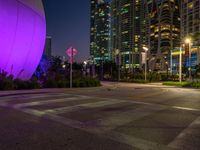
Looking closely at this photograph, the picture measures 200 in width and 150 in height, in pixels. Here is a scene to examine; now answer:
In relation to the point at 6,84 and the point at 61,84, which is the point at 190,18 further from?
the point at 6,84

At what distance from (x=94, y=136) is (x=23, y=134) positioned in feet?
6.02

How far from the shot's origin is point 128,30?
188 meters

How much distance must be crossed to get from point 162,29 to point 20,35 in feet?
523

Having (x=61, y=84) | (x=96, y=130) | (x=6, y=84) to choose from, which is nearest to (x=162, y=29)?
(x=61, y=84)

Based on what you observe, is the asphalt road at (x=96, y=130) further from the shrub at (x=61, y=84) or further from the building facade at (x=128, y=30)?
the building facade at (x=128, y=30)

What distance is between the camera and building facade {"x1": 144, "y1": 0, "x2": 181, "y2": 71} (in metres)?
165

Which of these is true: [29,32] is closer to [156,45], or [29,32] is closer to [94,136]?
[94,136]

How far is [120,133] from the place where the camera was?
5.93 meters

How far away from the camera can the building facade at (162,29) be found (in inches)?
6481

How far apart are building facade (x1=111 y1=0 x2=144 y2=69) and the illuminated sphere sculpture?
159 metres

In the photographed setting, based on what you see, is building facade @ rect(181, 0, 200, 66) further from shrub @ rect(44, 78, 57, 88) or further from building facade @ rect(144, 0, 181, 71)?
shrub @ rect(44, 78, 57, 88)

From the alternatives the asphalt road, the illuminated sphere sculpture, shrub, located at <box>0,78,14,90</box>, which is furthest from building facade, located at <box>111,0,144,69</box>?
the asphalt road

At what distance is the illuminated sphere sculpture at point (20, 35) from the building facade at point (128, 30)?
6265 inches

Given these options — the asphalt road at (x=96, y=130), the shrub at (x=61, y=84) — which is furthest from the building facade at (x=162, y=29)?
the asphalt road at (x=96, y=130)
